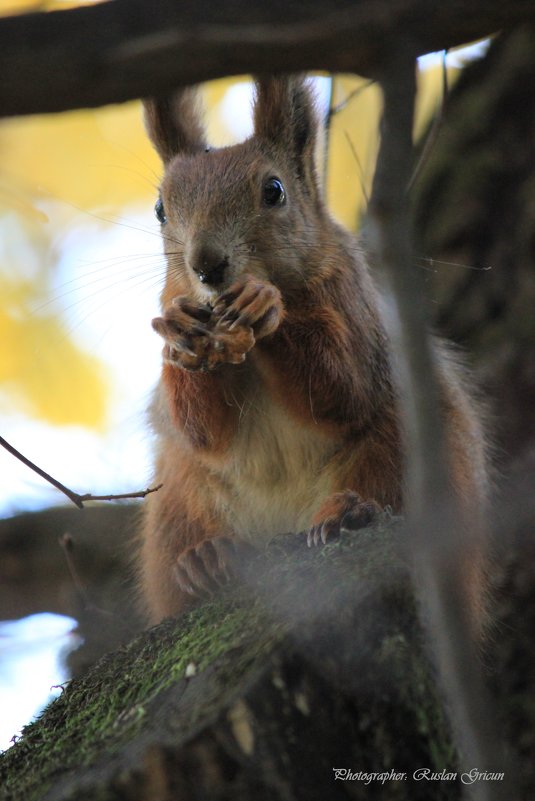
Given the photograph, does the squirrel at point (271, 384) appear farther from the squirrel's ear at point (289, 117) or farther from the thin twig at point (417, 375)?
the thin twig at point (417, 375)

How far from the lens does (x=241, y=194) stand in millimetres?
2941

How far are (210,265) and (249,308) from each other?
7.5 inches

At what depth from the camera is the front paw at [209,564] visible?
2705 mm

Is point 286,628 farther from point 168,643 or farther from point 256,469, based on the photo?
point 256,469

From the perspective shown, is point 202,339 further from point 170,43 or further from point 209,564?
point 170,43

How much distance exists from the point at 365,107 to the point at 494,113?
707 mm

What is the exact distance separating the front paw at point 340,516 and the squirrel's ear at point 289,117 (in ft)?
4.12

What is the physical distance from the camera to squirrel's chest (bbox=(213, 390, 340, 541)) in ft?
9.80

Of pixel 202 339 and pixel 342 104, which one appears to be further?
pixel 342 104

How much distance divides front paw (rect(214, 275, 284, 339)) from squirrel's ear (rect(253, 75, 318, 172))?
0.83 meters

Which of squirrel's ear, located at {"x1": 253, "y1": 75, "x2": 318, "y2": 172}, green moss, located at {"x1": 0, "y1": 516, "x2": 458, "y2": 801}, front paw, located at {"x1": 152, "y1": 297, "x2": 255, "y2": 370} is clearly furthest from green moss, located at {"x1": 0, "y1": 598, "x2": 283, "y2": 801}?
squirrel's ear, located at {"x1": 253, "y1": 75, "x2": 318, "y2": 172}

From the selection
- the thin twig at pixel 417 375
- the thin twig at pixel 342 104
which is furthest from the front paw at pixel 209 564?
the thin twig at pixel 417 375

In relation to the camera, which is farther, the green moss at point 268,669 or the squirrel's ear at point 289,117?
the squirrel's ear at point 289,117

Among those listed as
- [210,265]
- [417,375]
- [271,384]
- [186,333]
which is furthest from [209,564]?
[417,375]
